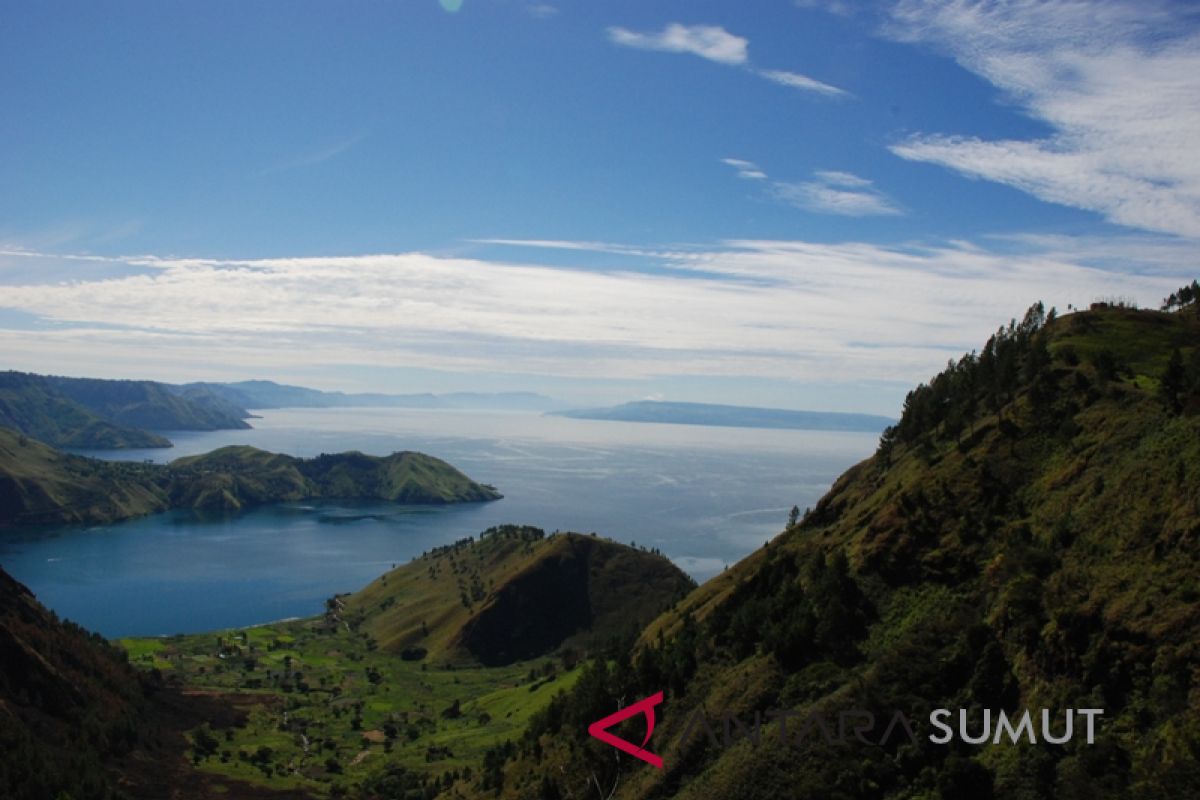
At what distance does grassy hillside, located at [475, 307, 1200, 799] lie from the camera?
45.6m

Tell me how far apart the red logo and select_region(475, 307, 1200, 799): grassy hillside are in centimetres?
165

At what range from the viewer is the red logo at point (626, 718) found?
73.3 m

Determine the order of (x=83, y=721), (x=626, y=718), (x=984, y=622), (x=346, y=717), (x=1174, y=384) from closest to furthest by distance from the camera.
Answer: (x=984, y=622), (x=1174, y=384), (x=626, y=718), (x=83, y=721), (x=346, y=717)

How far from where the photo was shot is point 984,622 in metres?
58.1

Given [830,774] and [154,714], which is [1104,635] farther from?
[154,714]

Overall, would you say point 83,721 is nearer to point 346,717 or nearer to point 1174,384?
point 346,717

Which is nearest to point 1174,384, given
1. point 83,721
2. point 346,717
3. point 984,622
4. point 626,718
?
point 984,622

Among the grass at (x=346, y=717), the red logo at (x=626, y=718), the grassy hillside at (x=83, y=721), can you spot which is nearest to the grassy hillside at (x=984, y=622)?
the red logo at (x=626, y=718)

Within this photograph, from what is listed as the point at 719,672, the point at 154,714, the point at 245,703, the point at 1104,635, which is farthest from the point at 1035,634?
the point at 245,703

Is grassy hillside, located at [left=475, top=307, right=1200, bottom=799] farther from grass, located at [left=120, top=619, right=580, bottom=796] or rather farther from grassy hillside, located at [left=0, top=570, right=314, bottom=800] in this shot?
grassy hillside, located at [left=0, top=570, right=314, bottom=800]

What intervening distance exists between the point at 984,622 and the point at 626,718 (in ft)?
133

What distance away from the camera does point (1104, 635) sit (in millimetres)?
48000

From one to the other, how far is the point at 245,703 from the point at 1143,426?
173 metres

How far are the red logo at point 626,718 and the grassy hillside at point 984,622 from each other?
165 centimetres
